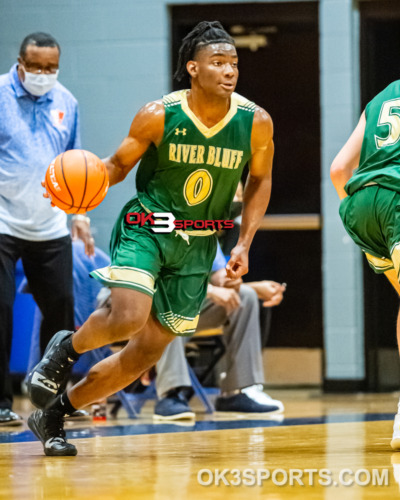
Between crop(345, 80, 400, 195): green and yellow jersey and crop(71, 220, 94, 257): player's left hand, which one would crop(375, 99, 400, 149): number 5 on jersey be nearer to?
crop(345, 80, 400, 195): green and yellow jersey

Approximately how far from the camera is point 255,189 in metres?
4.20

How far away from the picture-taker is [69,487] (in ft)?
9.91

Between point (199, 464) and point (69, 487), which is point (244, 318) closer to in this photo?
point (199, 464)

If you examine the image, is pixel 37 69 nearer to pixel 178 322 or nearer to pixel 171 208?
pixel 171 208

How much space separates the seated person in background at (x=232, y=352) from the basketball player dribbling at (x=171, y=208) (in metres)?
1.66

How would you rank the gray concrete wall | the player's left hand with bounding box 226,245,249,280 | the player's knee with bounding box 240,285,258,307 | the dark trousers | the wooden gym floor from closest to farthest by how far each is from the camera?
1. the wooden gym floor
2. the player's left hand with bounding box 226,245,249,280
3. the dark trousers
4. the player's knee with bounding box 240,285,258,307
5. the gray concrete wall

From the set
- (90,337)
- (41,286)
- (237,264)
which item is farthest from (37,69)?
(90,337)

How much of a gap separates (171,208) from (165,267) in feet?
0.80

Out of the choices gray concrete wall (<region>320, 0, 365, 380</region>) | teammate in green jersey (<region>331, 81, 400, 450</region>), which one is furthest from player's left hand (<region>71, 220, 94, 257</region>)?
gray concrete wall (<region>320, 0, 365, 380</region>)

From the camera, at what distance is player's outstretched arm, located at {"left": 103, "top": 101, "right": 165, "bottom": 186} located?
155 inches

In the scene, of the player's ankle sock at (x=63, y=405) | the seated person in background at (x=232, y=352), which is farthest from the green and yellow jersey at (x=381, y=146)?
the seated person in background at (x=232, y=352)

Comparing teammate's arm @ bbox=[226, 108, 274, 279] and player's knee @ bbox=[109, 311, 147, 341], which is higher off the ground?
teammate's arm @ bbox=[226, 108, 274, 279]

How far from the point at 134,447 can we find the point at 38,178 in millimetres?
1928

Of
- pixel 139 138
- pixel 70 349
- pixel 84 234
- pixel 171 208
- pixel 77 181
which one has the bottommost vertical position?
pixel 70 349
